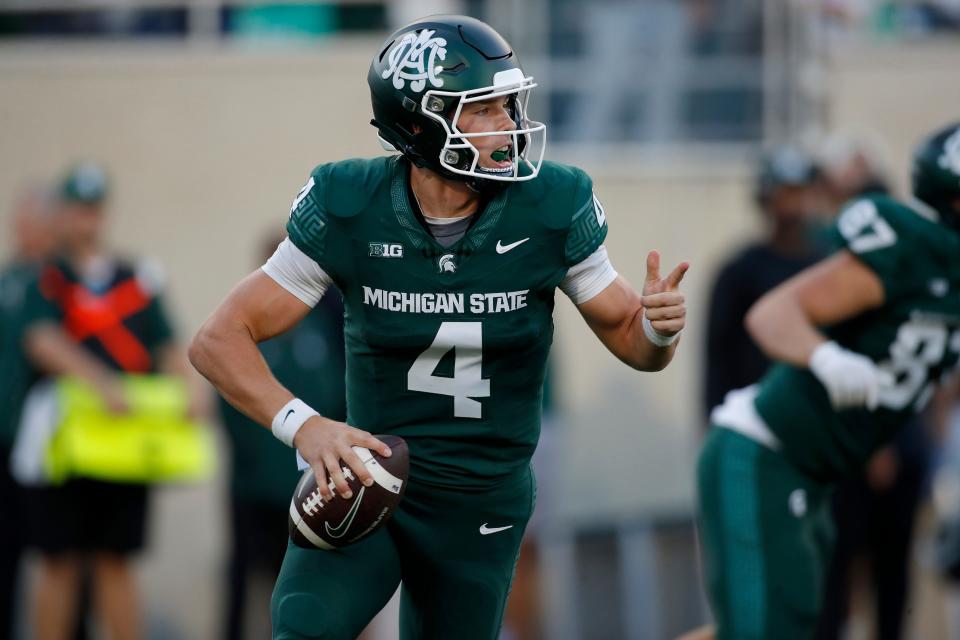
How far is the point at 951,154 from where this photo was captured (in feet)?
14.8

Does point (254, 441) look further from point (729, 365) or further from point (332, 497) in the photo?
point (332, 497)

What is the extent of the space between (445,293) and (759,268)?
3155 millimetres

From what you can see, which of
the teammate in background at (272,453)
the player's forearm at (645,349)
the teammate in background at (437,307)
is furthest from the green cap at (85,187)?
the player's forearm at (645,349)

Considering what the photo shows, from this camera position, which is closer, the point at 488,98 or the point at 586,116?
the point at 488,98

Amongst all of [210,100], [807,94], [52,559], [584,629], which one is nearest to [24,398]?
[52,559]

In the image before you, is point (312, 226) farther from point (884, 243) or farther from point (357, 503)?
point (884, 243)

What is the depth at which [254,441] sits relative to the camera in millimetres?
6566

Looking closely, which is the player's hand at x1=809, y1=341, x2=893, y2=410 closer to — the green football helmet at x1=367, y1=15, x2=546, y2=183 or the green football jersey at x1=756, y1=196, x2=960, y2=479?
the green football jersey at x1=756, y1=196, x2=960, y2=479

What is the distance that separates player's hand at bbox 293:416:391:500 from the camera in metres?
3.40

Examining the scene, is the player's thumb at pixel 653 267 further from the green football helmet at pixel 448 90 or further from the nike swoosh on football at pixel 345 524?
the nike swoosh on football at pixel 345 524

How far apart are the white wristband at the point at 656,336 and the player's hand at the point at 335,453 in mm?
660

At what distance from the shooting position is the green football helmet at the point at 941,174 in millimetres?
4508

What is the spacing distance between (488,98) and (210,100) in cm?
524

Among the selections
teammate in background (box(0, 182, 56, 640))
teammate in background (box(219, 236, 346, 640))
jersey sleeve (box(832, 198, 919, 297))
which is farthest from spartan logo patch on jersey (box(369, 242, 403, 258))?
teammate in background (box(0, 182, 56, 640))
